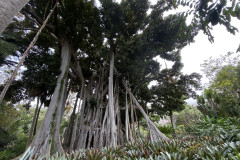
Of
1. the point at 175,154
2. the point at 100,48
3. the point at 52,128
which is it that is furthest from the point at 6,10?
the point at 100,48

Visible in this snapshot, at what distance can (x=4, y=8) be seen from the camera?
2.66 feet

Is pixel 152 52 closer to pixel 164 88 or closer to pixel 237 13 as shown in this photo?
pixel 164 88

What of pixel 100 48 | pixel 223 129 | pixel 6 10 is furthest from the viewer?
pixel 100 48

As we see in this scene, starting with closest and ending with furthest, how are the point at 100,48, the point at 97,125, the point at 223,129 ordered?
the point at 223,129, the point at 97,125, the point at 100,48

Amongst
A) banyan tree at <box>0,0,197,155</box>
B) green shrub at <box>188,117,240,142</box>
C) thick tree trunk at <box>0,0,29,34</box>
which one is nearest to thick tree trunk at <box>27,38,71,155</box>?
banyan tree at <box>0,0,197,155</box>

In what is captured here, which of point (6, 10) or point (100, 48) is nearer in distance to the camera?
point (6, 10)

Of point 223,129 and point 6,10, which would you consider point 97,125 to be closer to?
point 223,129

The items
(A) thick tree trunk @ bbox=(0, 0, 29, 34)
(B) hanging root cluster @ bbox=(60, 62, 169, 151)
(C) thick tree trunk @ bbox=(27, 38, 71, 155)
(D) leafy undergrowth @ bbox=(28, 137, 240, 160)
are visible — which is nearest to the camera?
(A) thick tree trunk @ bbox=(0, 0, 29, 34)

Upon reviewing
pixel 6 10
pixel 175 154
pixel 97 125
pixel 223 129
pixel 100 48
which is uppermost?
pixel 100 48

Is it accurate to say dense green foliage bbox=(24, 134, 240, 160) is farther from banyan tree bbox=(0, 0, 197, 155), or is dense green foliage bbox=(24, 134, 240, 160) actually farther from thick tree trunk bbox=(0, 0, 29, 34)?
thick tree trunk bbox=(0, 0, 29, 34)

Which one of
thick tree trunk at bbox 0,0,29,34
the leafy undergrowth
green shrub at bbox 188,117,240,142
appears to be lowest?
the leafy undergrowth

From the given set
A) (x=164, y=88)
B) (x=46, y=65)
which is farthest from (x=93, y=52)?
(x=164, y=88)

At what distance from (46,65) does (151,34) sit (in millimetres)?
3990

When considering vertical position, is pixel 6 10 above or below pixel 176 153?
above
